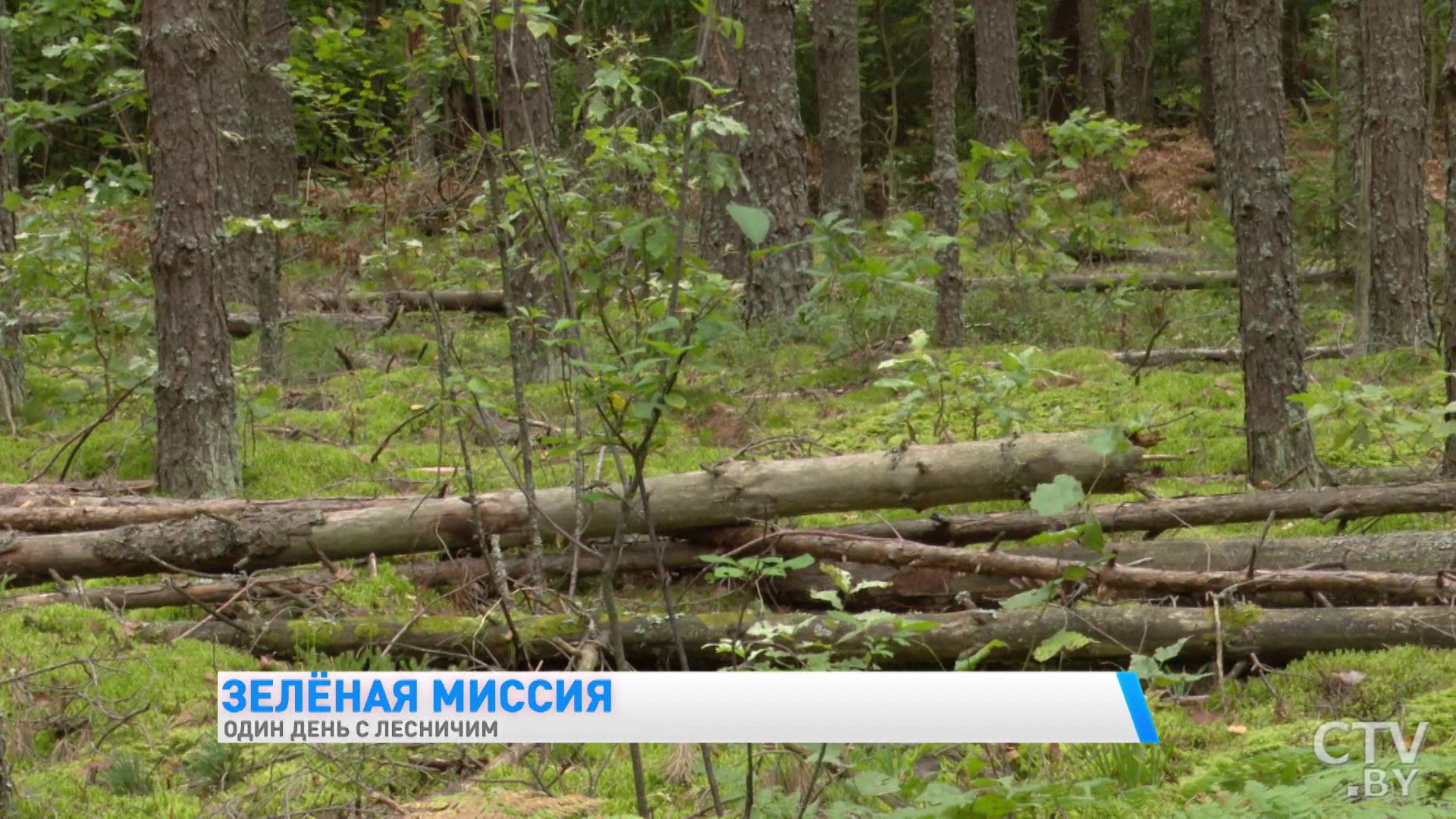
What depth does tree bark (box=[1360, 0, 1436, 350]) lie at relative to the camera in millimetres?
12438

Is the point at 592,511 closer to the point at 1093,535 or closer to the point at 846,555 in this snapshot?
the point at 846,555

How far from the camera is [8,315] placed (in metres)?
10.8

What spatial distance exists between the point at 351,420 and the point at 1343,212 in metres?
11.4

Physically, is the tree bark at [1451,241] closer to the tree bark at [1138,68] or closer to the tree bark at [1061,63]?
the tree bark at [1138,68]

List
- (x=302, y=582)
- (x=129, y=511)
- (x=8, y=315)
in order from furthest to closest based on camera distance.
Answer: (x=8, y=315) < (x=129, y=511) < (x=302, y=582)

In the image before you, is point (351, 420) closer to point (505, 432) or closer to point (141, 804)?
point (505, 432)

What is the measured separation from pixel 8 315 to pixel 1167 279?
13266 mm

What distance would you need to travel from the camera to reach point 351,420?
10.5m

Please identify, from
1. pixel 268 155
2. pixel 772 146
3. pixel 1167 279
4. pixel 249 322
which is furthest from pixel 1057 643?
pixel 268 155

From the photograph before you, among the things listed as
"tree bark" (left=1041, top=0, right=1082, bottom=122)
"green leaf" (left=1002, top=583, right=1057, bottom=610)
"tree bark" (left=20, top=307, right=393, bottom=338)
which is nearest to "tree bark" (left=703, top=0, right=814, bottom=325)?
"tree bark" (left=20, top=307, right=393, bottom=338)

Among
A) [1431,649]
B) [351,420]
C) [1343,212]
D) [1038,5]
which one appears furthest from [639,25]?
[1431,649]

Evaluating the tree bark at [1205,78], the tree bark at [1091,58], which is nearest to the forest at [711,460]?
the tree bark at [1091,58]

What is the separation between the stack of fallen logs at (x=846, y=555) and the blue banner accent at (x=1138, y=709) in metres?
1.90

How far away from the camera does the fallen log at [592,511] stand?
274 inches
